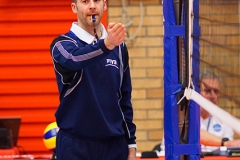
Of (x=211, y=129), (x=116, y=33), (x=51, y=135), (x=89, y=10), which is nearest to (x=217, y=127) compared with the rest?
(x=211, y=129)

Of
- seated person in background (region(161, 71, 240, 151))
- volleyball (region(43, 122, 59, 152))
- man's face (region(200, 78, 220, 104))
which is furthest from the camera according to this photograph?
volleyball (region(43, 122, 59, 152))

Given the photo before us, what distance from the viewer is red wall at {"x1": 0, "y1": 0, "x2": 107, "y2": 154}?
752cm

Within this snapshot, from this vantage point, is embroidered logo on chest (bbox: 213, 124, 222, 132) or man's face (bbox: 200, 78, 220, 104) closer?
man's face (bbox: 200, 78, 220, 104)

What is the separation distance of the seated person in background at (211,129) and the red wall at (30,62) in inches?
73.2

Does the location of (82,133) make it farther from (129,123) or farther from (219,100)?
(219,100)

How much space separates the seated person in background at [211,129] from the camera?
4.36 metres

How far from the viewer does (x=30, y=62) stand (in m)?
7.55

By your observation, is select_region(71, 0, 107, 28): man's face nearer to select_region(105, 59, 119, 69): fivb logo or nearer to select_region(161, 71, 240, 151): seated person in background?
select_region(105, 59, 119, 69): fivb logo

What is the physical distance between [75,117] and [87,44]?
17.5 inches

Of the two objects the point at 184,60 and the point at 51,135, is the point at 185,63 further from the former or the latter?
the point at 51,135

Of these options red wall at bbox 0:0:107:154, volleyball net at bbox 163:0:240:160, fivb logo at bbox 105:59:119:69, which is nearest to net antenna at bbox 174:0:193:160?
volleyball net at bbox 163:0:240:160

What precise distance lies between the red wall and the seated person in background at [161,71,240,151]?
1.86 metres

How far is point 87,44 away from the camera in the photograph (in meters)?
3.83

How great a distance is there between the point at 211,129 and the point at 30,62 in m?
2.35
